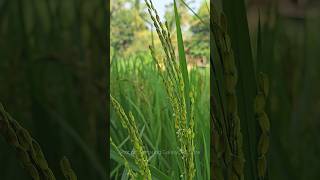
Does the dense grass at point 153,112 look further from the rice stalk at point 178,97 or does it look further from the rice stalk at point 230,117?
the rice stalk at point 230,117

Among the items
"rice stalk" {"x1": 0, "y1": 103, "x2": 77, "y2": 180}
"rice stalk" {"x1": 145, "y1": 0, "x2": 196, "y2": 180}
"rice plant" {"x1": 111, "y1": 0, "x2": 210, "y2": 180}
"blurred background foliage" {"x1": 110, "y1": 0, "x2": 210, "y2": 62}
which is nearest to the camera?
"rice stalk" {"x1": 0, "y1": 103, "x2": 77, "y2": 180}

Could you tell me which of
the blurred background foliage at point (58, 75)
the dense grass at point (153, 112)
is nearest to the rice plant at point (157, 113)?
the dense grass at point (153, 112)

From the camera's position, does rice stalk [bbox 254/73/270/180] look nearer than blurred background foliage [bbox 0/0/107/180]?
Yes

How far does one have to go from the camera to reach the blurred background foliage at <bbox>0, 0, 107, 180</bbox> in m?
0.77

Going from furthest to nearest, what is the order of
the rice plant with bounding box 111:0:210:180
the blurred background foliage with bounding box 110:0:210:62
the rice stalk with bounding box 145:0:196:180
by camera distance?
the blurred background foliage with bounding box 110:0:210:62, the rice plant with bounding box 111:0:210:180, the rice stalk with bounding box 145:0:196:180

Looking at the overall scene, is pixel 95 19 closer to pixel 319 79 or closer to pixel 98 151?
pixel 98 151

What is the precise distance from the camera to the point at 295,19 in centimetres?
83

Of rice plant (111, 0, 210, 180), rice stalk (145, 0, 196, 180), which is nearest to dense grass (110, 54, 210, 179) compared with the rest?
rice plant (111, 0, 210, 180)

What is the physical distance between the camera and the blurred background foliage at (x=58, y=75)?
2.53 feet

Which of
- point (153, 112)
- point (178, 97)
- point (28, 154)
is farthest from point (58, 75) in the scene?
point (28, 154)

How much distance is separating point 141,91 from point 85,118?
1.10ft

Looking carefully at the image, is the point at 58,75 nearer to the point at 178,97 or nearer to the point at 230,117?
A: the point at 178,97

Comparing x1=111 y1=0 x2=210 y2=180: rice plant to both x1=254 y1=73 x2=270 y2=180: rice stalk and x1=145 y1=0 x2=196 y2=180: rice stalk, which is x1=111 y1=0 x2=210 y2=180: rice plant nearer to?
x1=145 y1=0 x2=196 y2=180: rice stalk

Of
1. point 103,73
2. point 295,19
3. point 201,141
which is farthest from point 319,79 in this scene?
point 103,73
